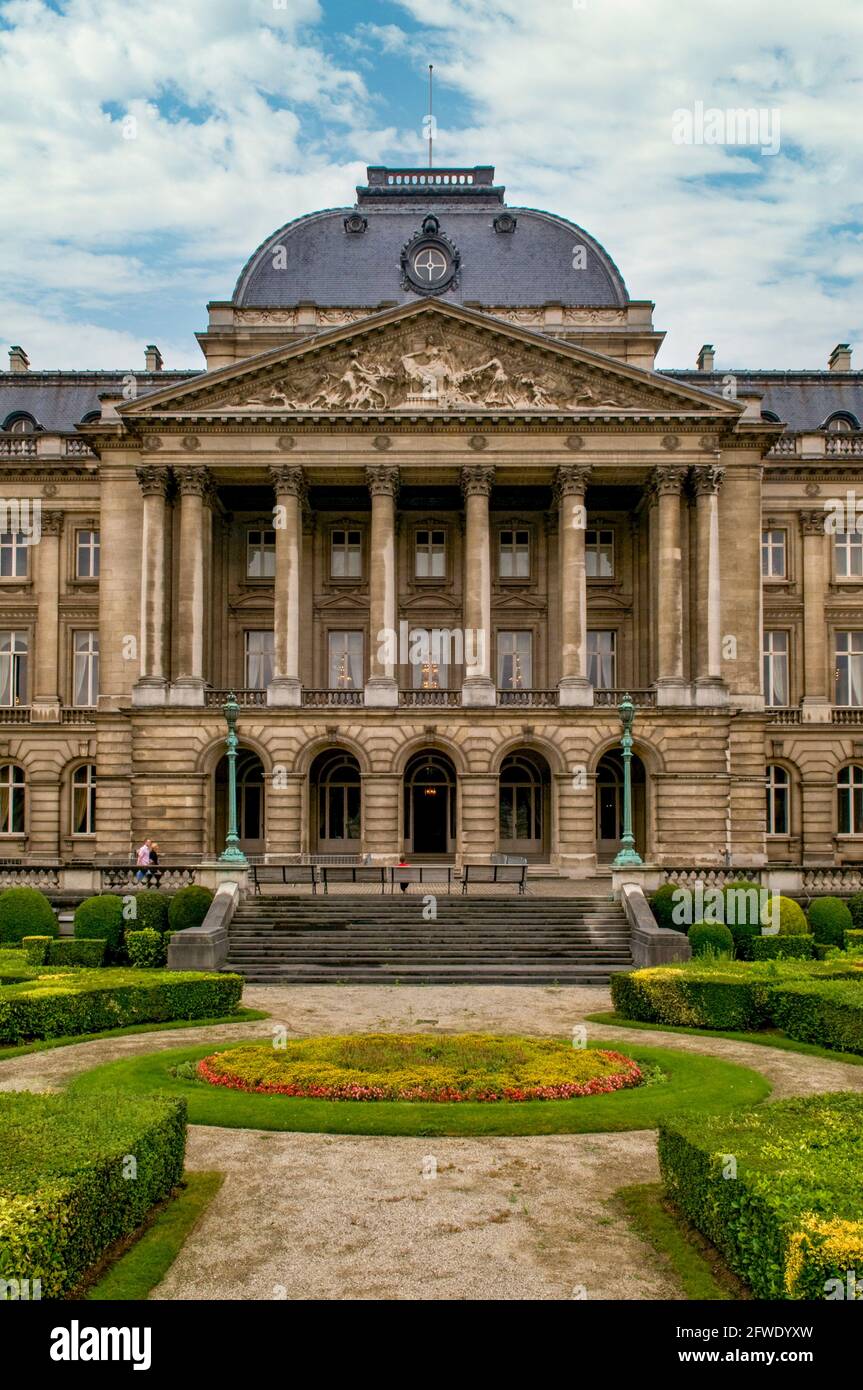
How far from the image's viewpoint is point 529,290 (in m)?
58.4

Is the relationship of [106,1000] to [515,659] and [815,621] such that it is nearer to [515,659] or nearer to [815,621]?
[515,659]

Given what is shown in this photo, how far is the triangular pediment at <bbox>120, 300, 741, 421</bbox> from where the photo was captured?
4912 cm

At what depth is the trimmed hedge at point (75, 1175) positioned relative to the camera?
381 inches

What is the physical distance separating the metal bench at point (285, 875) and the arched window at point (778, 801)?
84.6ft

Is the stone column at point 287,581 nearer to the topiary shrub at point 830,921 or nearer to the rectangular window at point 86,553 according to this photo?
the rectangular window at point 86,553

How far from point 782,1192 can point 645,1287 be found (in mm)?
1631

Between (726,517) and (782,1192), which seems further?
(726,517)

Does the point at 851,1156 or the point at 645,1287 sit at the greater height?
the point at 851,1156

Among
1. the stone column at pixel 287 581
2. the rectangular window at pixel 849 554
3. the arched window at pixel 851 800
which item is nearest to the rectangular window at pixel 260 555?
the stone column at pixel 287 581

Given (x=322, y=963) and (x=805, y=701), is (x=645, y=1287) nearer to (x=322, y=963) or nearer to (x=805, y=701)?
(x=322, y=963)

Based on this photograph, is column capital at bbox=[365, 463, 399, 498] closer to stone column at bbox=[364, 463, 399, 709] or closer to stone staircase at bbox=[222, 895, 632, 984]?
stone column at bbox=[364, 463, 399, 709]

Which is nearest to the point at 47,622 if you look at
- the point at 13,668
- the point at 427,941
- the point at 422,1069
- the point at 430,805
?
the point at 13,668

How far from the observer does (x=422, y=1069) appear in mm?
19234
